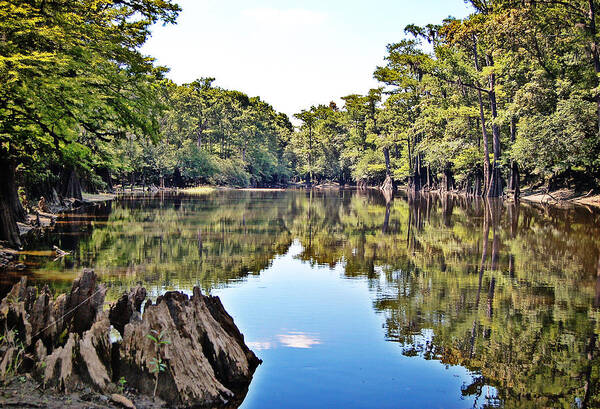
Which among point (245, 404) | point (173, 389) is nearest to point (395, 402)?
point (245, 404)

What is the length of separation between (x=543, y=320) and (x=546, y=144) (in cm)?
3516

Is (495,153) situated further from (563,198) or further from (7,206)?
(7,206)

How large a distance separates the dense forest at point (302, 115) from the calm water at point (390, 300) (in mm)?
4590

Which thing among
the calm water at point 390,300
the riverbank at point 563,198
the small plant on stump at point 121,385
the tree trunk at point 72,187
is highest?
the tree trunk at point 72,187

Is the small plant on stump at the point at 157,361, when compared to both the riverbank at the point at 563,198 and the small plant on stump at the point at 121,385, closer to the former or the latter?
the small plant on stump at the point at 121,385

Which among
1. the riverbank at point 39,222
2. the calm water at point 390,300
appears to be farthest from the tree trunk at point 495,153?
the riverbank at point 39,222

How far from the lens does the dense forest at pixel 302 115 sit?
16938mm

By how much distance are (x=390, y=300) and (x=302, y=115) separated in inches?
4568

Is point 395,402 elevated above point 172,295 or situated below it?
below

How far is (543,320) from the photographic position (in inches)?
441

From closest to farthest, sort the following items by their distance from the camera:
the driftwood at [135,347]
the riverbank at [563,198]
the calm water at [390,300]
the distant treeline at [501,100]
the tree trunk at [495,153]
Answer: the driftwood at [135,347], the calm water at [390,300], the distant treeline at [501,100], the riverbank at [563,198], the tree trunk at [495,153]

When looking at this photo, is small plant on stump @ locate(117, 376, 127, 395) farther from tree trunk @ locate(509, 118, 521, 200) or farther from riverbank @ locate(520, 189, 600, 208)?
tree trunk @ locate(509, 118, 521, 200)

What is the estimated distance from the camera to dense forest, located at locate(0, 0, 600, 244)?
16938mm

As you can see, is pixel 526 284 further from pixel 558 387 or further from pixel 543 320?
pixel 558 387
